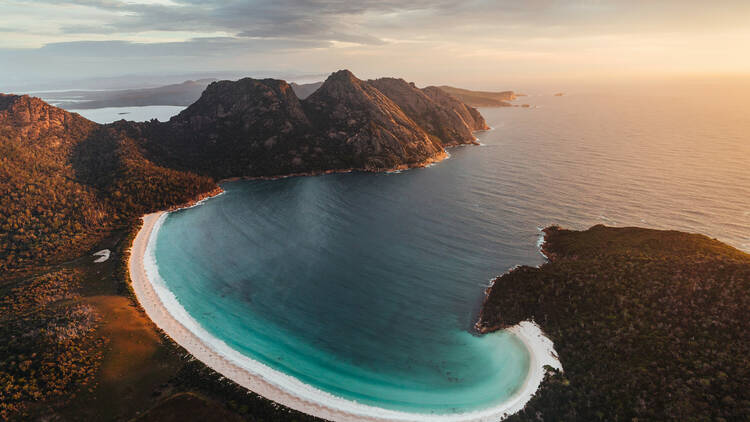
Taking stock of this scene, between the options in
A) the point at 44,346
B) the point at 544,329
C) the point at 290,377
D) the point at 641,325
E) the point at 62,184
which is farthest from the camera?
the point at 62,184

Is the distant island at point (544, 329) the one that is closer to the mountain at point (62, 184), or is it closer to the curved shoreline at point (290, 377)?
the mountain at point (62, 184)

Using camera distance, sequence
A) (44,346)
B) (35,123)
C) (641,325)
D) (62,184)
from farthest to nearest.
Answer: (35,123) → (62,184) → (44,346) → (641,325)

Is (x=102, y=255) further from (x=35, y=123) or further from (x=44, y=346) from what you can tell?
(x=35, y=123)

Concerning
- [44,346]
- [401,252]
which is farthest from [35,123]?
[401,252]

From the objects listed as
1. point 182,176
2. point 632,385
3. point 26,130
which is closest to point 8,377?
point 632,385

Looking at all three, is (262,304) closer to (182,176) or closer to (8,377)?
(8,377)

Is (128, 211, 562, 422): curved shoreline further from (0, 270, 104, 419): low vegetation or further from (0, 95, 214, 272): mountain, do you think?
(0, 95, 214, 272): mountain

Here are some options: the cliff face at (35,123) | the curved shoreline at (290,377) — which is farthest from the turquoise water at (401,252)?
the cliff face at (35,123)
